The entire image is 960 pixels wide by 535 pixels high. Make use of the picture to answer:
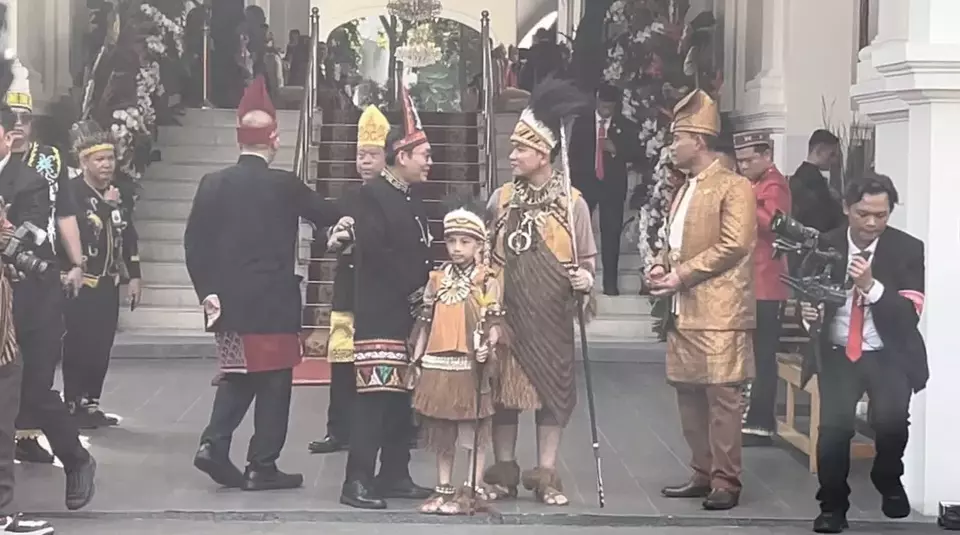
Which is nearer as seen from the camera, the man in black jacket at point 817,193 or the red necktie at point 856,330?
the red necktie at point 856,330

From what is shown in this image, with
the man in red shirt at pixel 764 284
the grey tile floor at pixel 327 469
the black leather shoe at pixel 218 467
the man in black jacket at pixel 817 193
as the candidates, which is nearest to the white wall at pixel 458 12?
the grey tile floor at pixel 327 469

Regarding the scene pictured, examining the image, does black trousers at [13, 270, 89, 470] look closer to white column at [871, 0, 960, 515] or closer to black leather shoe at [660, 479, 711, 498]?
black leather shoe at [660, 479, 711, 498]

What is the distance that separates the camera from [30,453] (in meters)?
7.66

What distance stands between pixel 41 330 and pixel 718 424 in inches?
126

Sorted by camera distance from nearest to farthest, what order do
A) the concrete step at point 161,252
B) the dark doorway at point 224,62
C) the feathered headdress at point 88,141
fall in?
1. the feathered headdress at point 88,141
2. the concrete step at point 161,252
3. the dark doorway at point 224,62

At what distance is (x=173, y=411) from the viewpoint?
939 centimetres

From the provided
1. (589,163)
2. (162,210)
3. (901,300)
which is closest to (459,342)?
(901,300)

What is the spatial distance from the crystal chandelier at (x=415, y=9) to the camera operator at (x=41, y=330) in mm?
13164

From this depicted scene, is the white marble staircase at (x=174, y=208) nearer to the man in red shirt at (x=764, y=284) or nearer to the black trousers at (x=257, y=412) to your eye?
the black trousers at (x=257, y=412)

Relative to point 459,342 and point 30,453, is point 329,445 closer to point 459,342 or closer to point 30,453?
point 30,453

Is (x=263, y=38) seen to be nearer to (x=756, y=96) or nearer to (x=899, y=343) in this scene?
(x=756, y=96)

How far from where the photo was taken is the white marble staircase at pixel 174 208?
1302 centimetres

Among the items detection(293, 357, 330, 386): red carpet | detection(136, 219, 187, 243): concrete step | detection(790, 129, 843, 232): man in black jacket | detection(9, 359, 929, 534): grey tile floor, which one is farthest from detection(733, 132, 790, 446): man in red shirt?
detection(136, 219, 187, 243): concrete step

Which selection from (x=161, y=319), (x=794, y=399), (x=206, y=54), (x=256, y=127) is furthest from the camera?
(x=206, y=54)
